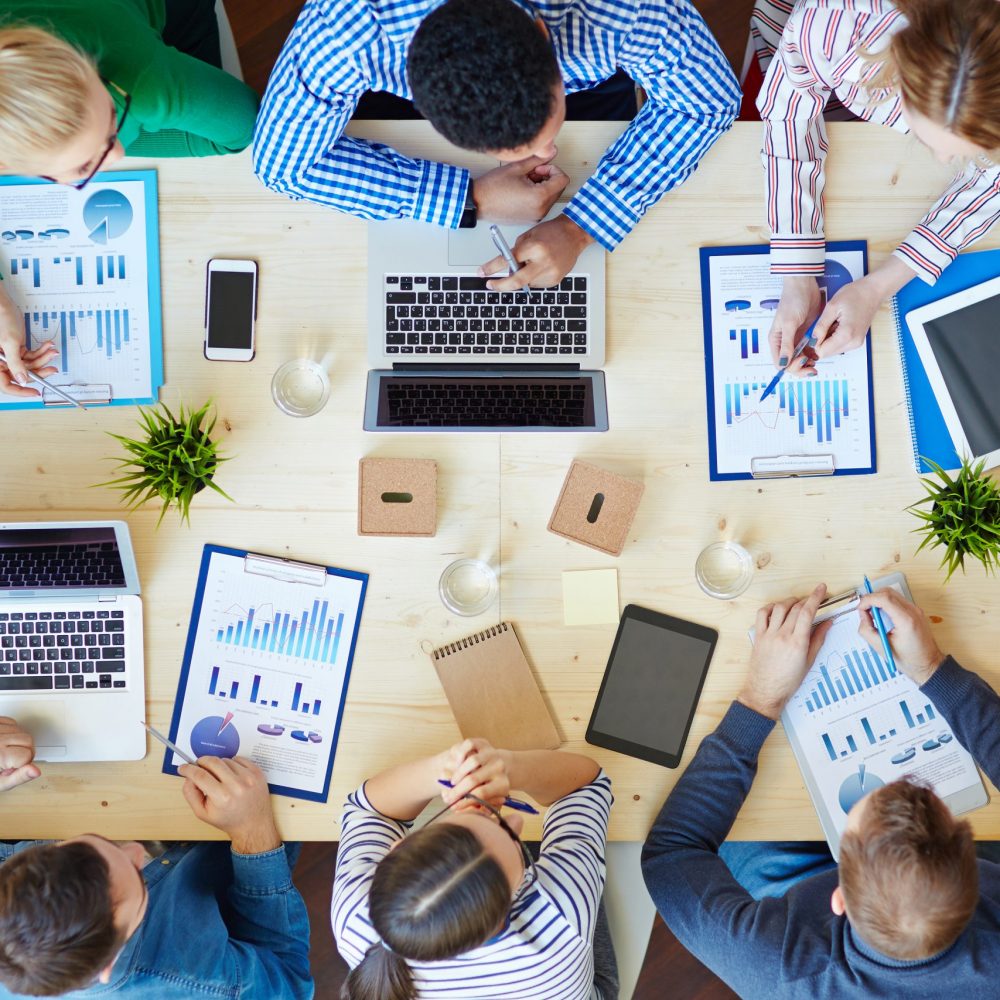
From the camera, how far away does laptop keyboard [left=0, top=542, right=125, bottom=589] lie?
4.68 ft

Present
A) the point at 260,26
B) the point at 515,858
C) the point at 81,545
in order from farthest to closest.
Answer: the point at 260,26
the point at 81,545
the point at 515,858

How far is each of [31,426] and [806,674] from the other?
52.5 inches

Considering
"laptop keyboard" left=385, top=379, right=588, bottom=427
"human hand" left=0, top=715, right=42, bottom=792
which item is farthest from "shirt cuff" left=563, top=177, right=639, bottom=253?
"human hand" left=0, top=715, right=42, bottom=792

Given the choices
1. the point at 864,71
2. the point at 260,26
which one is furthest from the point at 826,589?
the point at 260,26

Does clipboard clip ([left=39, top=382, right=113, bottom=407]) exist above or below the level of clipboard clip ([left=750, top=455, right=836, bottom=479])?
above

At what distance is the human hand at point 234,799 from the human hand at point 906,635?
1.00 m

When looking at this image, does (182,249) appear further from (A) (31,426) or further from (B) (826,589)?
(B) (826,589)

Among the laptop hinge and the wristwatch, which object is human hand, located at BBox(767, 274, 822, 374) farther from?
the wristwatch

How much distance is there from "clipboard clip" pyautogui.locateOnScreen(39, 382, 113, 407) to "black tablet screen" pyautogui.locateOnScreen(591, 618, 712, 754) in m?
0.93

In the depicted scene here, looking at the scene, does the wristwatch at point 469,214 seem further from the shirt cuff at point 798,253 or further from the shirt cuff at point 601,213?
the shirt cuff at point 798,253

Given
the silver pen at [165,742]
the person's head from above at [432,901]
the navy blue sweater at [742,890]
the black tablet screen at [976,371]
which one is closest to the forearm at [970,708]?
the navy blue sweater at [742,890]

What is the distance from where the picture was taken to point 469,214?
1414 millimetres

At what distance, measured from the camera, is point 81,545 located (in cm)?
144

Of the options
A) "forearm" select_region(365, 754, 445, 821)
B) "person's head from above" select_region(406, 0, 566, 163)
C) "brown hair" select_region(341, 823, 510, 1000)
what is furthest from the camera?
"forearm" select_region(365, 754, 445, 821)
